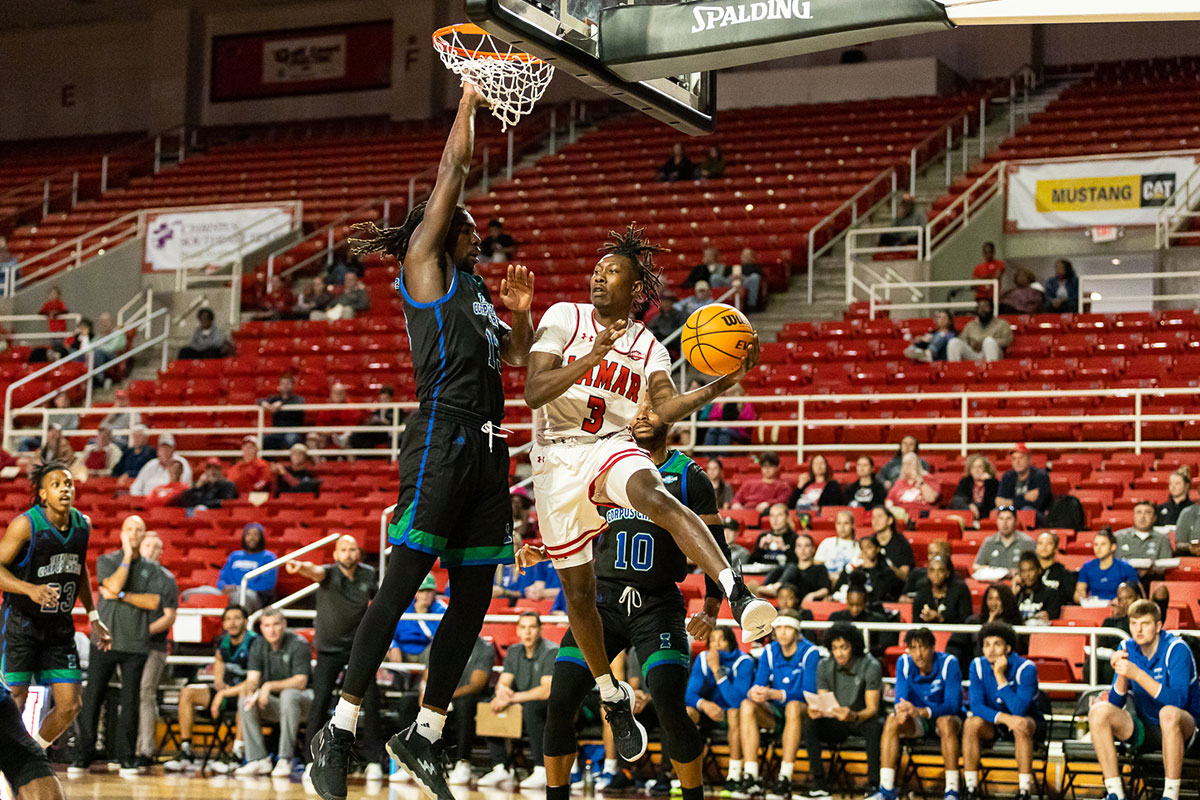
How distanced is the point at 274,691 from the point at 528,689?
2215mm

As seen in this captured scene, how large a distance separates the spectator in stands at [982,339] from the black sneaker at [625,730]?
10251 mm

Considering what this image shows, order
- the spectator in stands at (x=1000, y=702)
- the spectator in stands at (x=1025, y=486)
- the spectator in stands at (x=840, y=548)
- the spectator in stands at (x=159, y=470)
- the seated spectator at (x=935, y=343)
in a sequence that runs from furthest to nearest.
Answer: the spectator in stands at (x=159, y=470) → the seated spectator at (x=935, y=343) → the spectator in stands at (x=1025, y=486) → the spectator in stands at (x=840, y=548) → the spectator in stands at (x=1000, y=702)

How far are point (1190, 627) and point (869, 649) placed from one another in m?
2.29

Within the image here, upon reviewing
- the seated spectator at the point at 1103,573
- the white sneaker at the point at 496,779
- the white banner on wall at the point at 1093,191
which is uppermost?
the white banner on wall at the point at 1093,191

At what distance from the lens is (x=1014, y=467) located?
13031mm

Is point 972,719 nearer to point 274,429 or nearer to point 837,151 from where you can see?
point 274,429

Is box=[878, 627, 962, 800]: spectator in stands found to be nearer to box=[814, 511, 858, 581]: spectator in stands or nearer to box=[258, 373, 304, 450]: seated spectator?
box=[814, 511, 858, 581]: spectator in stands

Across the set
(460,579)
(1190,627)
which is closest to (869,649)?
(1190,627)

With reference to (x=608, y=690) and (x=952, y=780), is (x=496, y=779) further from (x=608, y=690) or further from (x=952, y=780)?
(x=608, y=690)

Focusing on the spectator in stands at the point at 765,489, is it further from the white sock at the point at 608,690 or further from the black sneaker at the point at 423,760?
the black sneaker at the point at 423,760

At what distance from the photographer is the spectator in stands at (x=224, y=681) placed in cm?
1247

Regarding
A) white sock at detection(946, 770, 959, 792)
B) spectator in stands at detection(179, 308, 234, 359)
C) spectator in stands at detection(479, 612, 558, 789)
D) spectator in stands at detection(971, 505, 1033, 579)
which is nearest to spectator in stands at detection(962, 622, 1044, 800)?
white sock at detection(946, 770, 959, 792)

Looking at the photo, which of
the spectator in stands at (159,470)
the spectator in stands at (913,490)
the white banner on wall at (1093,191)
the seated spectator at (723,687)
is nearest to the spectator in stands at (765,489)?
the spectator in stands at (913,490)

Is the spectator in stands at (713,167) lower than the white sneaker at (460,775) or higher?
higher
